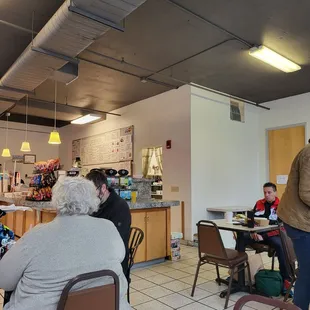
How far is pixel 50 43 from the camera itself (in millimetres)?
3361

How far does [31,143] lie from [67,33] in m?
7.78

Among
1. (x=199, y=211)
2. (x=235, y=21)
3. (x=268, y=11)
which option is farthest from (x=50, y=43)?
(x=199, y=211)

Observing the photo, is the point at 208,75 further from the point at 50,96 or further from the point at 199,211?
the point at 50,96

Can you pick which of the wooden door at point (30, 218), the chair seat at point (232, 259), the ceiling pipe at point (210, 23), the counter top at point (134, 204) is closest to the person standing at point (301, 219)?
the chair seat at point (232, 259)

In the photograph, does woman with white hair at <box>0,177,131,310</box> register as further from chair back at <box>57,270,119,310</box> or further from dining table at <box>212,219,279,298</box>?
dining table at <box>212,219,279,298</box>

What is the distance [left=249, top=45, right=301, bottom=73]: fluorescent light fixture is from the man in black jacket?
120 inches

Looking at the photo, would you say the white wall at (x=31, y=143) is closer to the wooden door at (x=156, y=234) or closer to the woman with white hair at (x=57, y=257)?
the wooden door at (x=156, y=234)

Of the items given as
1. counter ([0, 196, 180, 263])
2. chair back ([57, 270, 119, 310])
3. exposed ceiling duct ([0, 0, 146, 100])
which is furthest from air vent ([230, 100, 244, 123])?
chair back ([57, 270, 119, 310])

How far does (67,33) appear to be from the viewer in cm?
316

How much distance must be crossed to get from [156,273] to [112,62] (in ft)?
11.0

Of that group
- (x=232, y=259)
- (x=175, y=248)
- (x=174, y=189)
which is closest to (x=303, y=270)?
(x=232, y=259)

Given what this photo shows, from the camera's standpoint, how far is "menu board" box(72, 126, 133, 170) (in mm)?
7711

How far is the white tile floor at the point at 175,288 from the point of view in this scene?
3.09m

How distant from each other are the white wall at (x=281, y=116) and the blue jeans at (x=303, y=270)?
4799 mm
